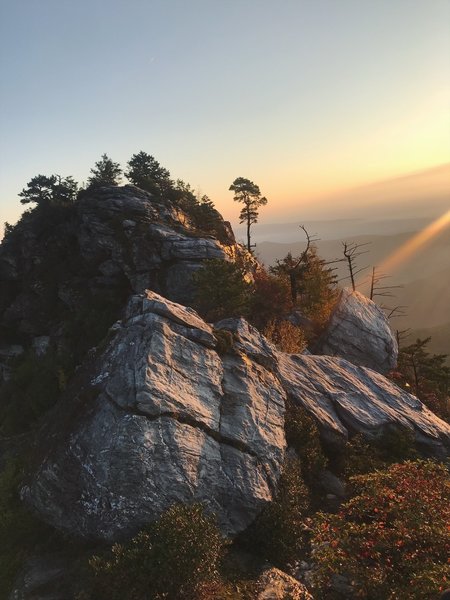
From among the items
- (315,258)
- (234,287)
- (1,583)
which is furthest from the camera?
(315,258)

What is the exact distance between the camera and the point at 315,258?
36688 mm

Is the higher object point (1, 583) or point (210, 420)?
point (210, 420)

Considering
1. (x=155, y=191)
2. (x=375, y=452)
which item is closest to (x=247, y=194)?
(x=155, y=191)

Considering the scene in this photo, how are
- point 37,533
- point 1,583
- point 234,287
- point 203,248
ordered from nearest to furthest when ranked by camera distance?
1. point 1,583
2. point 37,533
3. point 234,287
4. point 203,248

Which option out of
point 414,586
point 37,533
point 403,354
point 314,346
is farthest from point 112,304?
point 414,586

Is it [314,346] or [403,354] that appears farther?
[403,354]

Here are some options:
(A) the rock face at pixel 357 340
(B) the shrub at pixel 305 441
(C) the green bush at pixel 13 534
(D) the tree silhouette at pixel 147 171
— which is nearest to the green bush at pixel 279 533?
(B) the shrub at pixel 305 441

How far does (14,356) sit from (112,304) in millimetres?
18440

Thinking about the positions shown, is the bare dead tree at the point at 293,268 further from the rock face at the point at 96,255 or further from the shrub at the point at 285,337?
the shrub at the point at 285,337

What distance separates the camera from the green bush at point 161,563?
8898 mm

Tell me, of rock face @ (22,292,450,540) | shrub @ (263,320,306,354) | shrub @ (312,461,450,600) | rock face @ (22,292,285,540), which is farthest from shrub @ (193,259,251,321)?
shrub @ (312,461,450,600)

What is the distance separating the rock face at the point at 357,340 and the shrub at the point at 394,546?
60.0 feet

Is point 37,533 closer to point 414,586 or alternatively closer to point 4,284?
point 414,586

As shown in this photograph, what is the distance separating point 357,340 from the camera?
2967 cm
